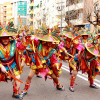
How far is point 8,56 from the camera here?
4836 mm

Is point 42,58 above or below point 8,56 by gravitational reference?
below

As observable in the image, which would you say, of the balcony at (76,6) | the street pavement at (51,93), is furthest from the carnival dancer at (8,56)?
the balcony at (76,6)

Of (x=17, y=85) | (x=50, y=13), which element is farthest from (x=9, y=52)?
(x=50, y=13)

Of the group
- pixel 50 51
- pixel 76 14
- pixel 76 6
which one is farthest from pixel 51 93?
pixel 76 6

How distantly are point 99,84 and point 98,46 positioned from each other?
208cm

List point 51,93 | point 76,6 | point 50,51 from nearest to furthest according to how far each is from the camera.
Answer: point 50,51 < point 51,93 < point 76,6

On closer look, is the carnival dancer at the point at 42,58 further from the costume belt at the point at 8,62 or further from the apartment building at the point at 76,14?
the apartment building at the point at 76,14

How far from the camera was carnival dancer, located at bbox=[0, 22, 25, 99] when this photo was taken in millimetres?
4758

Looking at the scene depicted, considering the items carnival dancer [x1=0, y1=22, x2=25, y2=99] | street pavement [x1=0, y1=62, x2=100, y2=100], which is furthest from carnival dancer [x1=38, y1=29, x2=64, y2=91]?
carnival dancer [x1=0, y1=22, x2=25, y2=99]

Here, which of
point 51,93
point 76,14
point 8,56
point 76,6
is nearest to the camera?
point 8,56

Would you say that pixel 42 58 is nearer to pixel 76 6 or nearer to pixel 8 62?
pixel 8 62

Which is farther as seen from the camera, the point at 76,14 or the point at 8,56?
the point at 76,14

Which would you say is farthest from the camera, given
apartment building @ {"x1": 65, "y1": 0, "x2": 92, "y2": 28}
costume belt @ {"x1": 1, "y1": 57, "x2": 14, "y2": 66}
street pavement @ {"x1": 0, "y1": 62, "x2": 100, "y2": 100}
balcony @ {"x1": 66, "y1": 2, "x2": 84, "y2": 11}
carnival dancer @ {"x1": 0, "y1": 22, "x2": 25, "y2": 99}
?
apartment building @ {"x1": 65, "y1": 0, "x2": 92, "y2": 28}

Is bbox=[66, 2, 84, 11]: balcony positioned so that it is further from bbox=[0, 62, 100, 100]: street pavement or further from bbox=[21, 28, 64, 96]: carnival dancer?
bbox=[21, 28, 64, 96]: carnival dancer
